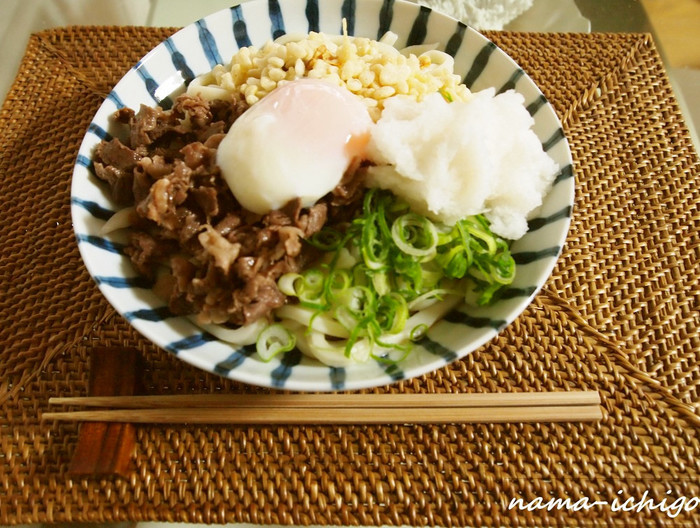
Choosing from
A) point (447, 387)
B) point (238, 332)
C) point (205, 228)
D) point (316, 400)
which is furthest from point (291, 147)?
point (447, 387)

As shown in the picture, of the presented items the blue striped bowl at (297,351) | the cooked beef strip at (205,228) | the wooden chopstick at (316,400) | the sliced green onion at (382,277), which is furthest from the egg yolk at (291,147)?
the wooden chopstick at (316,400)

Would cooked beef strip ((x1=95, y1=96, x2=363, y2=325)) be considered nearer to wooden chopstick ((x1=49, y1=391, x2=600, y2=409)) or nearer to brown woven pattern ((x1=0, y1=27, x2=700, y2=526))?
wooden chopstick ((x1=49, y1=391, x2=600, y2=409))

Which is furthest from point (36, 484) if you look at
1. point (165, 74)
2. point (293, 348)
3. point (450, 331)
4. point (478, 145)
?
point (478, 145)

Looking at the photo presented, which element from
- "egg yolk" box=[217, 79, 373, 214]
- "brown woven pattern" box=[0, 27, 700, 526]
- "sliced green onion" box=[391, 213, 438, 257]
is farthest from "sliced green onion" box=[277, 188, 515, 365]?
"brown woven pattern" box=[0, 27, 700, 526]

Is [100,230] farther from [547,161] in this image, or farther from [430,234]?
[547,161]

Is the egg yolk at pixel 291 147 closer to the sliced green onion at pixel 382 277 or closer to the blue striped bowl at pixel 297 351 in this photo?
the sliced green onion at pixel 382 277

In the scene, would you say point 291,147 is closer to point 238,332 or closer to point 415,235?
point 415,235
